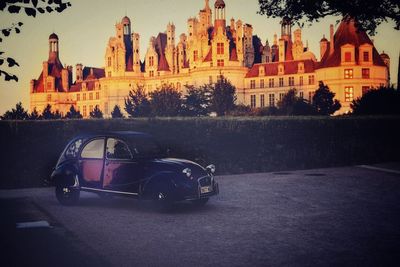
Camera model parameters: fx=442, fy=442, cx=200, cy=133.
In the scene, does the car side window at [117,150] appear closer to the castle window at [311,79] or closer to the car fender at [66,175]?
the car fender at [66,175]

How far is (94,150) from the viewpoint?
12109mm

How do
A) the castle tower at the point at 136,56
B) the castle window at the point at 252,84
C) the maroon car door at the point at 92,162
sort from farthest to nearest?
the castle tower at the point at 136,56, the castle window at the point at 252,84, the maroon car door at the point at 92,162

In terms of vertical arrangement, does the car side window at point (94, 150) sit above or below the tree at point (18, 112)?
below

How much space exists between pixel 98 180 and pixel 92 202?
59.3 inches

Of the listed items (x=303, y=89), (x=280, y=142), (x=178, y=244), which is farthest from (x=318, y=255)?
(x=303, y=89)

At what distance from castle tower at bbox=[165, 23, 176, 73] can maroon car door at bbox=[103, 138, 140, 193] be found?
79316mm

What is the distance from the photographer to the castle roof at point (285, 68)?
267 feet

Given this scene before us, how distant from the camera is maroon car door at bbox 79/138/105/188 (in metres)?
12.0

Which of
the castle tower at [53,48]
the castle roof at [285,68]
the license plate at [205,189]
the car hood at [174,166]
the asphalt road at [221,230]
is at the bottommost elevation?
the asphalt road at [221,230]

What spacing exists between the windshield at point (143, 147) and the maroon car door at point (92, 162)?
34.9 inches

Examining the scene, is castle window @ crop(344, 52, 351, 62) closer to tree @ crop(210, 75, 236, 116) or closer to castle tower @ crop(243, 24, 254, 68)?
castle tower @ crop(243, 24, 254, 68)

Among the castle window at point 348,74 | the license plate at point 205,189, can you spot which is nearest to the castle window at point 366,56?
the castle window at point 348,74

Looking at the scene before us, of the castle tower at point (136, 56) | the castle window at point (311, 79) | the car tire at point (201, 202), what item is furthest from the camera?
the castle tower at point (136, 56)

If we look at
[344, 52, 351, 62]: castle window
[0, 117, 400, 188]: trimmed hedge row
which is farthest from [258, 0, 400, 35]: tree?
[344, 52, 351, 62]: castle window
